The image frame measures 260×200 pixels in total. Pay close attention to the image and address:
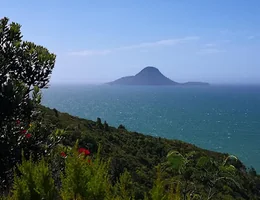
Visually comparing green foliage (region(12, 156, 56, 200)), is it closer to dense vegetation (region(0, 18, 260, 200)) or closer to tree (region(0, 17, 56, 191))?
dense vegetation (region(0, 18, 260, 200))

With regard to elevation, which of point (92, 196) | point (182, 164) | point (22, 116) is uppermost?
point (22, 116)

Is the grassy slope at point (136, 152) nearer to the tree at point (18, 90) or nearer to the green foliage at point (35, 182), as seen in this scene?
the tree at point (18, 90)

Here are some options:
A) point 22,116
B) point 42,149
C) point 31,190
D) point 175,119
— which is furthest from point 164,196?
point 175,119

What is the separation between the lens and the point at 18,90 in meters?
6.70

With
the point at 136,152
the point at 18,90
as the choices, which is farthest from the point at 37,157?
the point at 136,152

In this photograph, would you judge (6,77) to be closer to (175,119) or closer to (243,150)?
(243,150)

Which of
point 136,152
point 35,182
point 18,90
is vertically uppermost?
point 18,90

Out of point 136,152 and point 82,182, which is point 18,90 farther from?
point 136,152

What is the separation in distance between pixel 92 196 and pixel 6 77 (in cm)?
344

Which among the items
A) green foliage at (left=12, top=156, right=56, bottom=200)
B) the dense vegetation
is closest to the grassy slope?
the dense vegetation

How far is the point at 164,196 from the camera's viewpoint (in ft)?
16.8

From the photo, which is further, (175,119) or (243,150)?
(175,119)

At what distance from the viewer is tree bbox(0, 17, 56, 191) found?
21.8 ft

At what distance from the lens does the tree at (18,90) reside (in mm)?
6656
